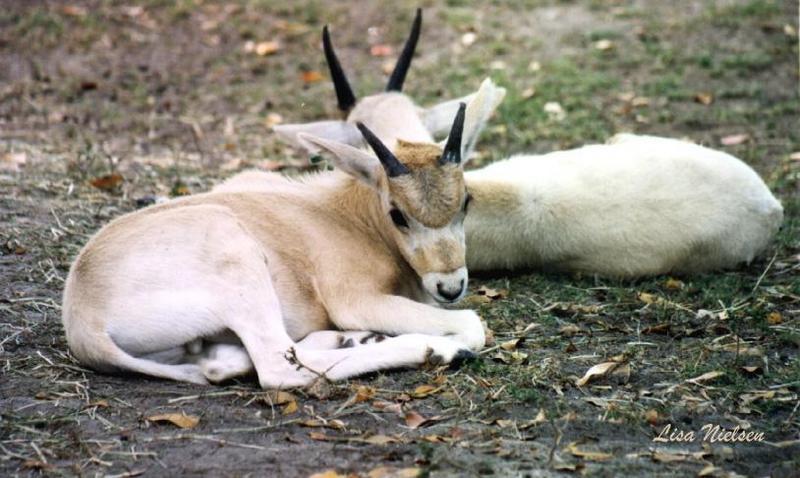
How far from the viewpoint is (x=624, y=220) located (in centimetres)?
723

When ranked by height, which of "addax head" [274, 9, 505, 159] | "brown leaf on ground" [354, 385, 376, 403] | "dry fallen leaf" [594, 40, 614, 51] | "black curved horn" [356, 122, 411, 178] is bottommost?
"dry fallen leaf" [594, 40, 614, 51]

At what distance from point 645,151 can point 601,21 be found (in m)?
5.78

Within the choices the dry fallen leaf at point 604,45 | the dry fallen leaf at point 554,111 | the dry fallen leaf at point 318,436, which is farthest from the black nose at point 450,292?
the dry fallen leaf at point 604,45

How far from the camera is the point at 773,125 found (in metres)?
10.3

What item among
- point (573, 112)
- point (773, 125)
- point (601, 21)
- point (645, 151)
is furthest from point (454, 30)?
point (645, 151)

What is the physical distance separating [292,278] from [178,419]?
1.24 m

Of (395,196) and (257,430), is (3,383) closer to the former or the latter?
(257,430)

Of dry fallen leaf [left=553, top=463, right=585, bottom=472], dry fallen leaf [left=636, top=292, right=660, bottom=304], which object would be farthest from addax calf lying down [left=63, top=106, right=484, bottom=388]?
dry fallen leaf [left=636, top=292, right=660, bottom=304]

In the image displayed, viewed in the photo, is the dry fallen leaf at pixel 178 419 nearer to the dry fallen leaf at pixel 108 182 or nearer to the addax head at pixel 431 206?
the addax head at pixel 431 206

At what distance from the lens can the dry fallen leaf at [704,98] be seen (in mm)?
10930

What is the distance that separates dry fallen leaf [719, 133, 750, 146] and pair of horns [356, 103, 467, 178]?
4.63 meters

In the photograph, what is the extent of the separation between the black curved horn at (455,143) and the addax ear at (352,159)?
1.42ft

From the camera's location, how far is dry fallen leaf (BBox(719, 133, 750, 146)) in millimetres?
9875

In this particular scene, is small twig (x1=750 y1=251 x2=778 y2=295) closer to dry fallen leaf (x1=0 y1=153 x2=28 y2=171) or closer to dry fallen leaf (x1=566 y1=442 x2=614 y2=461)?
dry fallen leaf (x1=566 y1=442 x2=614 y2=461)
